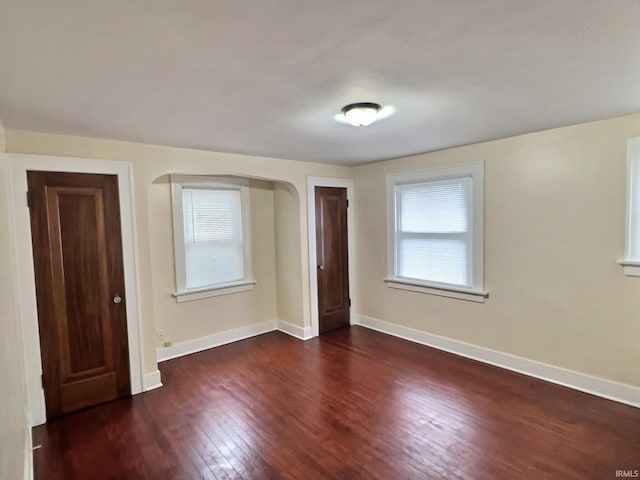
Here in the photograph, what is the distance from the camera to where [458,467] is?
7.13 ft

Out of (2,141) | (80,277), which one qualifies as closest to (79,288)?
(80,277)

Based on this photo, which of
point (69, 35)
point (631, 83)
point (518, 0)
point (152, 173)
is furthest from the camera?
point (152, 173)

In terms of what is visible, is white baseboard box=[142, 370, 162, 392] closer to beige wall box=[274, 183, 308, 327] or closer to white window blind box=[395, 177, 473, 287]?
beige wall box=[274, 183, 308, 327]

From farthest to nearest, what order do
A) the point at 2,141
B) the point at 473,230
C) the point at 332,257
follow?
the point at 332,257 → the point at 473,230 → the point at 2,141

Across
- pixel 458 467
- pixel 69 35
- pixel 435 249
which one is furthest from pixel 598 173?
pixel 69 35

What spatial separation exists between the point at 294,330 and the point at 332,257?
45.0 inches

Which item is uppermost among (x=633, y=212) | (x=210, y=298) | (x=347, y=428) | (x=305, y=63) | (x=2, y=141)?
(x=305, y=63)

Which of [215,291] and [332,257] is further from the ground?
[332,257]

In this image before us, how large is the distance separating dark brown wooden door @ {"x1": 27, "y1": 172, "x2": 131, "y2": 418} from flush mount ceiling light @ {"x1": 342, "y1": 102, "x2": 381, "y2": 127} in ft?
7.28

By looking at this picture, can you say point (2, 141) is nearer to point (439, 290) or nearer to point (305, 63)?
point (305, 63)

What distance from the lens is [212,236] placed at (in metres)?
4.35

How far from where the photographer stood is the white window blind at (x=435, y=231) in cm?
387

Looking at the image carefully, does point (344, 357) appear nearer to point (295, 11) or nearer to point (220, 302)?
point (220, 302)

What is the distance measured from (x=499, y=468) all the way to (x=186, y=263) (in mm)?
3578
